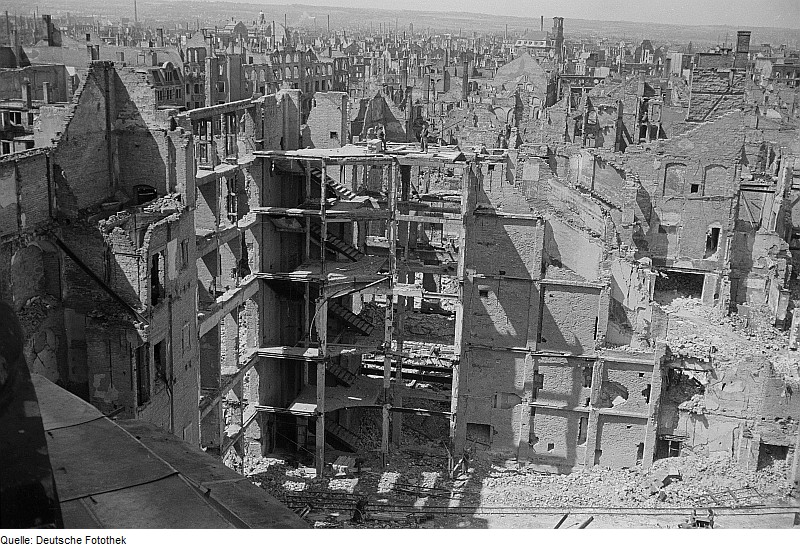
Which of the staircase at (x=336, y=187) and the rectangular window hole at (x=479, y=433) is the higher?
the staircase at (x=336, y=187)

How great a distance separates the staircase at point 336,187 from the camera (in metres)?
23.4

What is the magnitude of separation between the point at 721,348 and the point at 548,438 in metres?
6.10

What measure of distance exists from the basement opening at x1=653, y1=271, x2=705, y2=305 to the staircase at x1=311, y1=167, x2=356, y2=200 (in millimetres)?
12107

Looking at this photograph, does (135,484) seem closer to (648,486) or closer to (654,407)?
(648,486)

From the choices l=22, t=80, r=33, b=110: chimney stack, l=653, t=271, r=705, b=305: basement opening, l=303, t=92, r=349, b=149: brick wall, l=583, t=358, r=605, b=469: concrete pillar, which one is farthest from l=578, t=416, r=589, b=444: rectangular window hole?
l=22, t=80, r=33, b=110: chimney stack

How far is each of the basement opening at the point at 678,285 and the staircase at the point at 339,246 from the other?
12.1 metres

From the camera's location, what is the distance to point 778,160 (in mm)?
36250

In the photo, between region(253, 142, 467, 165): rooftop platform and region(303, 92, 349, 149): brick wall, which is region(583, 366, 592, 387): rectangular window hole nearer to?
region(253, 142, 467, 165): rooftop platform

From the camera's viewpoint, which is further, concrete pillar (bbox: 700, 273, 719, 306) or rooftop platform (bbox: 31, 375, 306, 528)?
concrete pillar (bbox: 700, 273, 719, 306)

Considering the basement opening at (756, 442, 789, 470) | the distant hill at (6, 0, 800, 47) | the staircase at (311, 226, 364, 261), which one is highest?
the distant hill at (6, 0, 800, 47)

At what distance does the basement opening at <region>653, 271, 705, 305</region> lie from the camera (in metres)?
31.1

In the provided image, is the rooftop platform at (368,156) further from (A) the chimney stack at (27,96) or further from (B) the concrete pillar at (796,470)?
(A) the chimney stack at (27,96)

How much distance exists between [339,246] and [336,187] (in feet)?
5.39

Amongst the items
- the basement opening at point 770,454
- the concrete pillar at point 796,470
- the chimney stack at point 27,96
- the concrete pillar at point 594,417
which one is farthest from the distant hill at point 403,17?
the chimney stack at point 27,96
